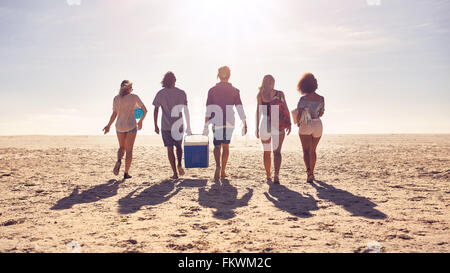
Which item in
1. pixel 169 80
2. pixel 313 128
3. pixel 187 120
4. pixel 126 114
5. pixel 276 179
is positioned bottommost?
pixel 276 179

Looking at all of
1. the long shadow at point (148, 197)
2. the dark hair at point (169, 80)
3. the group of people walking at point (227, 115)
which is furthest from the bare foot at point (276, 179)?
the dark hair at point (169, 80)

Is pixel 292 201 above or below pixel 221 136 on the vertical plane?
below

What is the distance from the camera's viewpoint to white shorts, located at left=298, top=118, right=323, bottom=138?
6.90 meters

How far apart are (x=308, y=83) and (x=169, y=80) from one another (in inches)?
113

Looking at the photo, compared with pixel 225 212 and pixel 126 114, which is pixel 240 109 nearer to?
pixel 126 114

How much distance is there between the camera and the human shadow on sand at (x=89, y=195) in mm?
5426

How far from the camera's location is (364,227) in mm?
4039

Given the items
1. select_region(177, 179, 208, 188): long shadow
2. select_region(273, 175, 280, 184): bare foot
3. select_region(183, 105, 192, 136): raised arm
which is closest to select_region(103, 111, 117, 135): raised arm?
select_region(183, 105, 192, 136): raised arm

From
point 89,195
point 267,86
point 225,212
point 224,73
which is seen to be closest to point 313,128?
point 267,86

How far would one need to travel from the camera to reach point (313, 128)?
6906 mm
